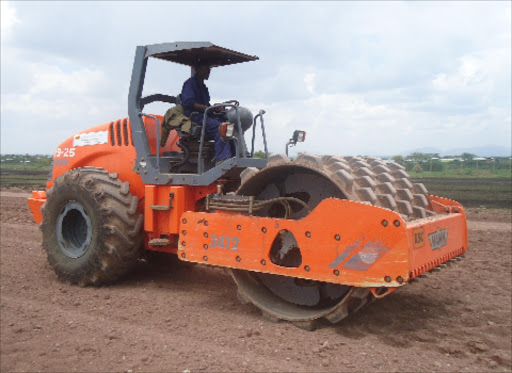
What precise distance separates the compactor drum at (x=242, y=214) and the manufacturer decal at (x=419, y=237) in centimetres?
2

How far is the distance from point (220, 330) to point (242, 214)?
1158mm

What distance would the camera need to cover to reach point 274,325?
4.93 m

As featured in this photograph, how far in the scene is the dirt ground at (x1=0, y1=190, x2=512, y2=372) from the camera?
4086 millimetres

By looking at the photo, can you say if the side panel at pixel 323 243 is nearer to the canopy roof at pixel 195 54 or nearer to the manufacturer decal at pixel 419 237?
the manufacturer decal at pixel 419 237

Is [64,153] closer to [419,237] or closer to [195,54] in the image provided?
[195,54]

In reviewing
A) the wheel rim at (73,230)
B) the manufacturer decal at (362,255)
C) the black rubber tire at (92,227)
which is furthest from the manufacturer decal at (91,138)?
the manufacturer decal at (362,255)

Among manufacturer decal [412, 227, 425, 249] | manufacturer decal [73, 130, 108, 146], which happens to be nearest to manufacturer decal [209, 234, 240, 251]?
manufacturer decal [412, 227, 425, 249]

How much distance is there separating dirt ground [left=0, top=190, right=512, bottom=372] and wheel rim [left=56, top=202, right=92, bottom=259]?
443 mm

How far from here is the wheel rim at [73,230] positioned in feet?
21.3

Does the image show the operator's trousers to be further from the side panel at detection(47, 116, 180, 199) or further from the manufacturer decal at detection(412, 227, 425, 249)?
the manufacturer decal at detection(412, 227, 425, 249)

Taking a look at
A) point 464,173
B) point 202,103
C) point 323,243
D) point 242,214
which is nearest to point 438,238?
point 323,243

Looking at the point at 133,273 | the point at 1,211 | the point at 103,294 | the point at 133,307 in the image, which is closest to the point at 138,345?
the point at 133,307

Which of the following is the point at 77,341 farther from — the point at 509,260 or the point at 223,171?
the point at 509,260

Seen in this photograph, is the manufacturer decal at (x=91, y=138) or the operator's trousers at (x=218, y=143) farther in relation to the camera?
the manufacturer decal at (x=91, y=138)
